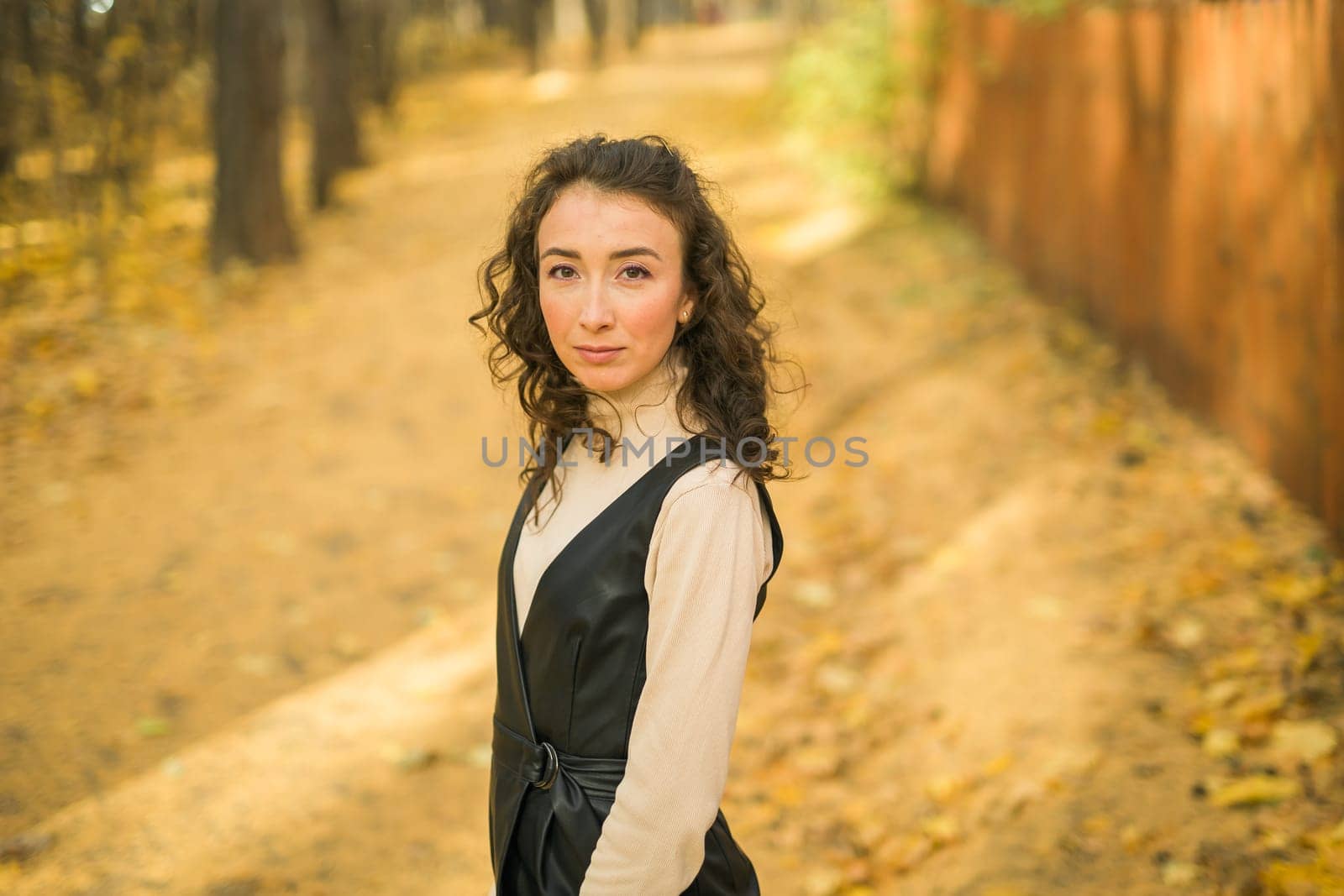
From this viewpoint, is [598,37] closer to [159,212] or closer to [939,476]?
[159,212]

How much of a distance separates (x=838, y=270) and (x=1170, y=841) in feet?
22.7

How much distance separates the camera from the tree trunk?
12.1 meters

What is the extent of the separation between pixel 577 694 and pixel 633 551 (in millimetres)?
A: 264

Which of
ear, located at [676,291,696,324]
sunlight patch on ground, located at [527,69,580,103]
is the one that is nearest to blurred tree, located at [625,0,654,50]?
sunlight patch on ground, located at [527,69,580,103]

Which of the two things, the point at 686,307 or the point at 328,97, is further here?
the point at 328,97

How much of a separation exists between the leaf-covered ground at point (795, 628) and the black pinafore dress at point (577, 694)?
91cm

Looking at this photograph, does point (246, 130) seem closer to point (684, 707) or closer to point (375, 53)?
point (375, 53)

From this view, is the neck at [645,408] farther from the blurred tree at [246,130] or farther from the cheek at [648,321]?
the blurred tree at [246,130]

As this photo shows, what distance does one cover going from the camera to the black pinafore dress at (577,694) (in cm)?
169

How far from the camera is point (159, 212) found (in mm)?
10773

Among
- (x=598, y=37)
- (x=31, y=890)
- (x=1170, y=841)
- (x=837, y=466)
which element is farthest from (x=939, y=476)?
(x=598, y=37)

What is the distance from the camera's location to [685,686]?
1.59 m

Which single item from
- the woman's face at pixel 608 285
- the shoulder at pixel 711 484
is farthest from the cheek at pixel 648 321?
the shoulder at pixel 711 484

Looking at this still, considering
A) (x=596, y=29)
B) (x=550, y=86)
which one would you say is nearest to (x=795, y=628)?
(x=550, y=86)
